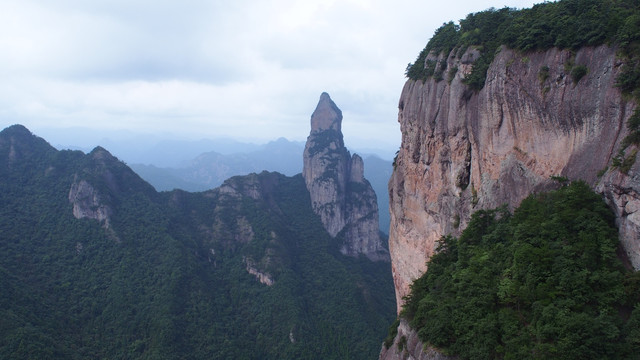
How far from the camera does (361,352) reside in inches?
1988

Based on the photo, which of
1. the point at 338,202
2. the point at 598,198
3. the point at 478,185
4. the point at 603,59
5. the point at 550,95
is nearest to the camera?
the point at 598,198

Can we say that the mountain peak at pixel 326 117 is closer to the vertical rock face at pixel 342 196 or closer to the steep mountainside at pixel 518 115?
the vertical rock face at pixel 342 196

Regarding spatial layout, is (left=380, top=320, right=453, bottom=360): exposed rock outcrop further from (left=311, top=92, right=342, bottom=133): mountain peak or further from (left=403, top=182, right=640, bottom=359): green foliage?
(left=311, top=92, right=342, bottom=133): mountain peak

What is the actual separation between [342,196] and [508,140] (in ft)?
205

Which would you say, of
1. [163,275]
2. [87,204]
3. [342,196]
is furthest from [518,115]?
[342,196]

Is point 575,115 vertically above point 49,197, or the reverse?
point 575,115

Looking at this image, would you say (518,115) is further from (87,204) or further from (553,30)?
(87,204)

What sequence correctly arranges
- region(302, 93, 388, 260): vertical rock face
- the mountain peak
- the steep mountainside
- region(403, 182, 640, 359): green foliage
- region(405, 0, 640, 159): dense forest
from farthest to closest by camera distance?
the mountain peak → region(302, 93, 388, 260): vertical rock face → the steep mountainside → region(405, 0, 640, 159): dense forest → region(403, 182, 640, 359): green foliage

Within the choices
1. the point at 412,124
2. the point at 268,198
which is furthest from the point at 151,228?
the point at 412,124

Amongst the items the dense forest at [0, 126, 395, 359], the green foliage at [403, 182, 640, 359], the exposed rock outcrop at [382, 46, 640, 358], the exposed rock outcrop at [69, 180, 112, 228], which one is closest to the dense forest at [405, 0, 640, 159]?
the exposed rock outcrop at [382, 46, 640, 358]

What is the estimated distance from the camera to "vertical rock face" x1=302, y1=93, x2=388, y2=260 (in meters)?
78.1

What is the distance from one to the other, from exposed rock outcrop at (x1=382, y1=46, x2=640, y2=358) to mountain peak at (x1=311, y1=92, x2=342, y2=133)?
59.7 m

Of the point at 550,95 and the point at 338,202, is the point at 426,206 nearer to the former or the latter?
the point at 550,95

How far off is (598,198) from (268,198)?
70.8 m
